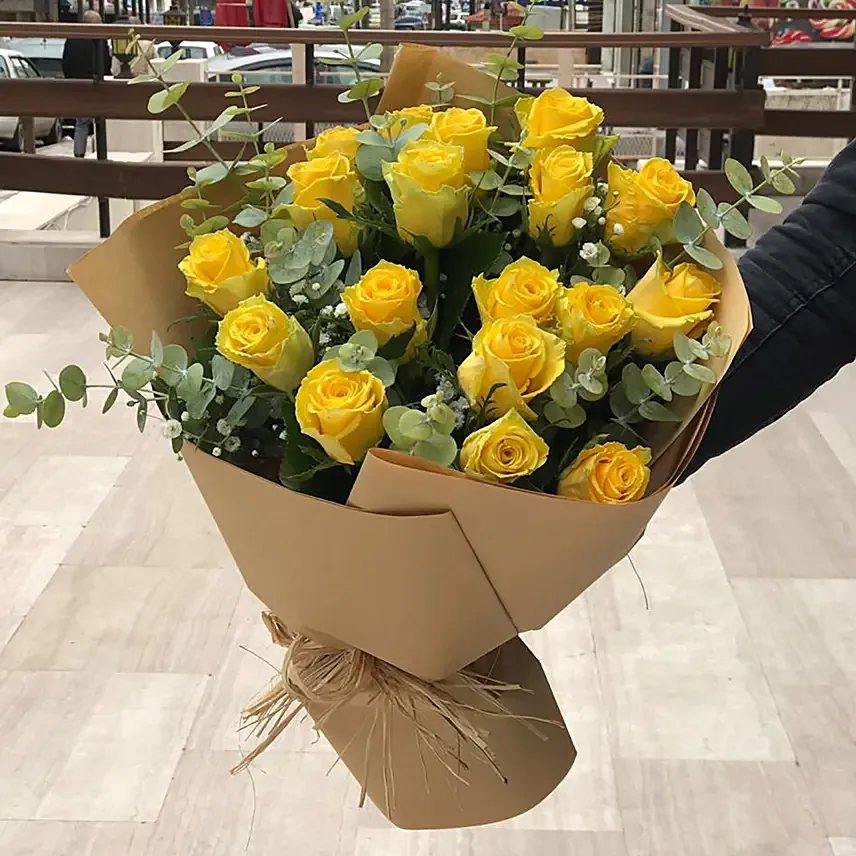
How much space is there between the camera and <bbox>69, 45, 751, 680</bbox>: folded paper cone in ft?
2.17

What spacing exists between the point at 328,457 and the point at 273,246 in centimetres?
15

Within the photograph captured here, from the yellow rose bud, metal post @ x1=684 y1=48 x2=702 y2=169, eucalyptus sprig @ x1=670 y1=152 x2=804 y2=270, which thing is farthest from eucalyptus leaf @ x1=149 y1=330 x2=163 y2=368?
metal post @ x1=684 y1=48 x2=702 y2=169

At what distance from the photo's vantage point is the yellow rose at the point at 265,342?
0.68 meters

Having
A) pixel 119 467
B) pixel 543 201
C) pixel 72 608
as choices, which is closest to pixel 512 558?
pixel 543 201

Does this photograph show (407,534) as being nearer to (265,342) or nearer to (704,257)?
(265,342)

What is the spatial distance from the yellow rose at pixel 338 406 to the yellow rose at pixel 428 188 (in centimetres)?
12

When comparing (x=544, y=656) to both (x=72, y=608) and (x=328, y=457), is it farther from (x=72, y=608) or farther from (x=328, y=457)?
(x=328, y=457)

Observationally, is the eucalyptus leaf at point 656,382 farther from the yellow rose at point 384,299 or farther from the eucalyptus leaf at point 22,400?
the eucalyptus leaf at point 22,400

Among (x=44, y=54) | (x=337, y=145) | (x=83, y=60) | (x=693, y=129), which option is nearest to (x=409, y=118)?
(x=337, y=145)

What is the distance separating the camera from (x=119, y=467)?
3.15m

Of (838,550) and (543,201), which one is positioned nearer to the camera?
(543,201)

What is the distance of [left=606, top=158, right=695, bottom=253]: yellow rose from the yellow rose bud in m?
0.14

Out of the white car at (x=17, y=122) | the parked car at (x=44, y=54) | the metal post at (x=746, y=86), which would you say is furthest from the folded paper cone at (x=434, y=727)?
the parked car at (x=44, y=54)

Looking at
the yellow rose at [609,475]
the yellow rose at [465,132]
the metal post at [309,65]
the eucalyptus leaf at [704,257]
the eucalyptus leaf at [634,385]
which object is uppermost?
the yellow rose at [465,132]
